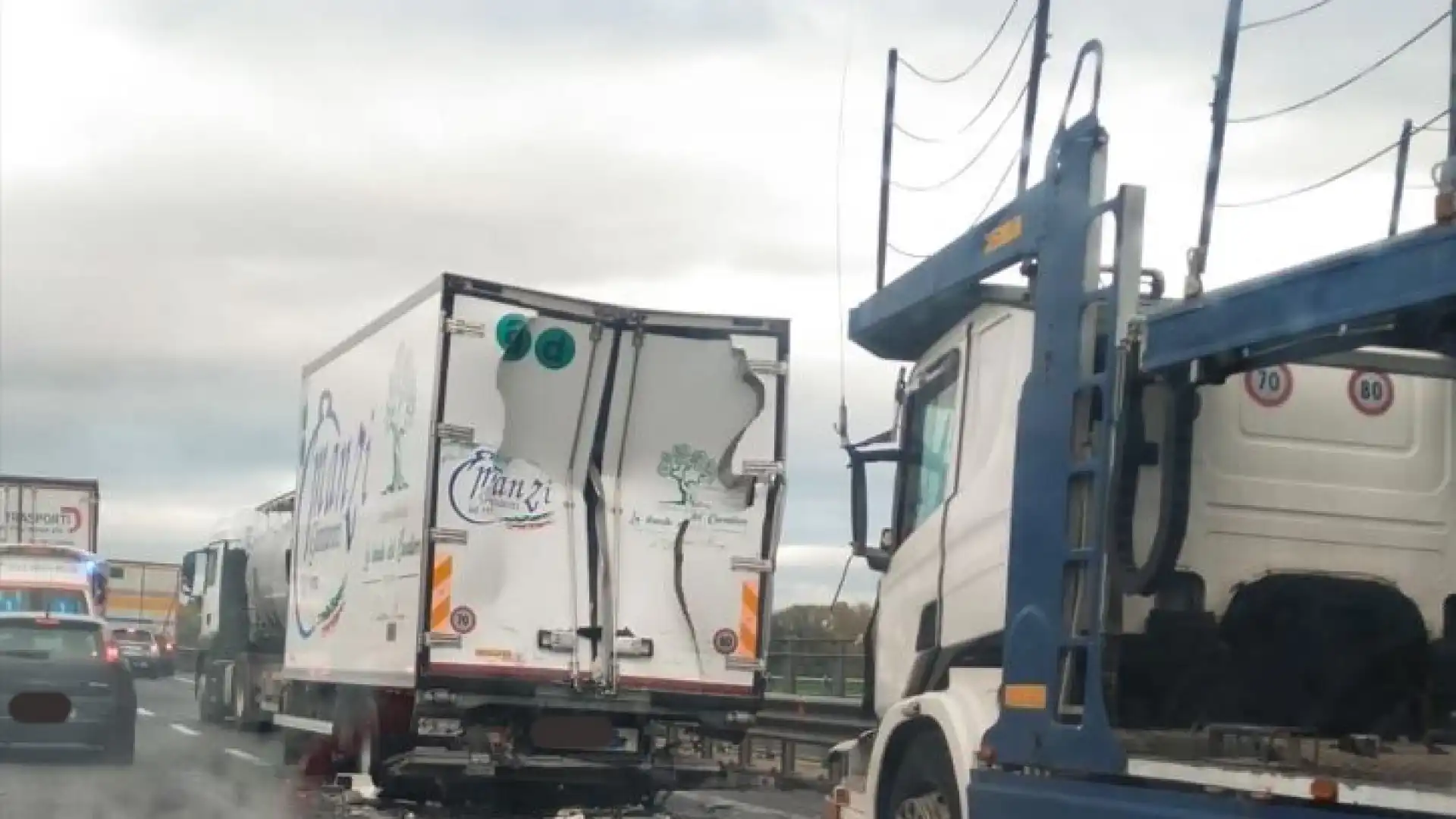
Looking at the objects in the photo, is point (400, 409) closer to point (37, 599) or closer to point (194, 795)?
point (194, 795)

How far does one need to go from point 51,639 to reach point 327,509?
3273 millimetres

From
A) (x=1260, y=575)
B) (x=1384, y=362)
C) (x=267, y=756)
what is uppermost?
(x=1384, y=362)

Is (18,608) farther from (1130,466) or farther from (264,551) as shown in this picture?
(1130,466)

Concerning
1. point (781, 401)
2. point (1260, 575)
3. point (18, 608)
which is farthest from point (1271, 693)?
point (18, 608)

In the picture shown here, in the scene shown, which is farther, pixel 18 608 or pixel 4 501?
pixel 4 501

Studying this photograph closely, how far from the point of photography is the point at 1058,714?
6.31 metres

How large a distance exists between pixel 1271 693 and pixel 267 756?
14.3 meters

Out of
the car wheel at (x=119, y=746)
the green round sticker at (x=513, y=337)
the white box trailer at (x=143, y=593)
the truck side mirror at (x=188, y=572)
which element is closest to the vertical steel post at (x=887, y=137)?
the green round sticker at (x=513, y=337)

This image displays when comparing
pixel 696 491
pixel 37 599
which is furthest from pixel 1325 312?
pixel 37 599

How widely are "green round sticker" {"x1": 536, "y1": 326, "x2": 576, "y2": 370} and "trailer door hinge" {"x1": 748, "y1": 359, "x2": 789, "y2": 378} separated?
4.00ft

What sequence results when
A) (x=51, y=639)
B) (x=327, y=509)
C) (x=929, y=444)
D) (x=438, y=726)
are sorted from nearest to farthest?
(x=929, y=444) < (x=438, y=726) < (x=327, y=509) < (x=51, y=639)

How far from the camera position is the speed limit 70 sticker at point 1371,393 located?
685 centimetres

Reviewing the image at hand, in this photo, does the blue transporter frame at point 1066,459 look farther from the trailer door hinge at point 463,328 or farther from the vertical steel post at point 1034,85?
the trailer door hinge at point 463,328

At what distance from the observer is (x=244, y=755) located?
63.4 feet
